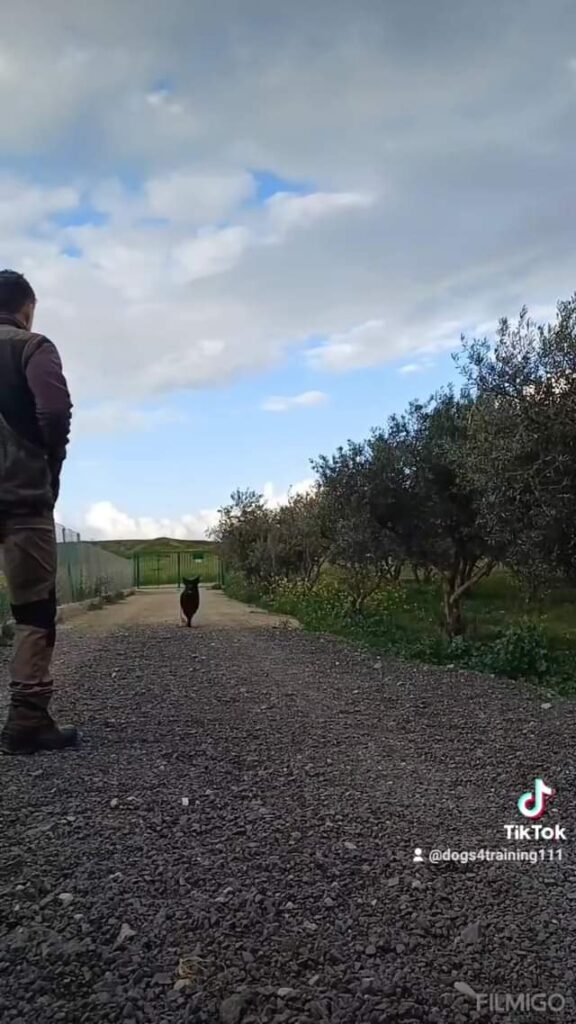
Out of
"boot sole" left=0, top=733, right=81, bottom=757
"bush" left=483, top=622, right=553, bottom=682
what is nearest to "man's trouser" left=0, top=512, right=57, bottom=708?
"boot sole" left=0, top=733, right=81, bottom=757

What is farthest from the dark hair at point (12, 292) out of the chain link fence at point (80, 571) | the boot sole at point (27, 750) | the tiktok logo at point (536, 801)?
the chain link fence at point (80, 571)

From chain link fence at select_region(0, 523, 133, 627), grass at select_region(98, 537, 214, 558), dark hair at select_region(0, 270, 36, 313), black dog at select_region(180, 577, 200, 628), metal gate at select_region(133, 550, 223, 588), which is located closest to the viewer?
dark hair at select_region(0, 270, 36, 313)

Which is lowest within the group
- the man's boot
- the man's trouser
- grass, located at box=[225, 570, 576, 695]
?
grass, located at box=[225, 570, 576, 695]

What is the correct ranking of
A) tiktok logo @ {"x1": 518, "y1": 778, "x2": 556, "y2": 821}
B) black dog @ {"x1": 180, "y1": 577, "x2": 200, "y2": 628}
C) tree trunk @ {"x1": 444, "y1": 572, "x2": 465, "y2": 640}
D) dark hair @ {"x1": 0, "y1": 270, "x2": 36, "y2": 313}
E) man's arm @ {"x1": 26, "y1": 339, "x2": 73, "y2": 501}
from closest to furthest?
tiktok logo @ {"x1": 518, "y1": 778, "x2": 556, "y2": 821}, man's arm @ {"x1": 26, "y1": 339, "x2": 73, "y2": 501}, dark hair @ {"x1": 0, "y1": 270, "x2": 36, "y2": 313}, tree trunk @ {"x1": 444, "y1": 572, "x2": 465, "y2": 640}, black dog @ {"x1": 180, "y1": 577, "x2": 200, "y2": 628}

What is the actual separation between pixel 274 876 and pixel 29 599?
196 cm

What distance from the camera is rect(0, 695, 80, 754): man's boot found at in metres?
3.80

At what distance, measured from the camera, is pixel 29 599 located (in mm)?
3855

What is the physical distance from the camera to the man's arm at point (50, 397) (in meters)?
Result: 3.71

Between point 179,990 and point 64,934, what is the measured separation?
0.39 metres

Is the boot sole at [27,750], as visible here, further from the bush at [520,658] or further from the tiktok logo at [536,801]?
the bush at [520,658]

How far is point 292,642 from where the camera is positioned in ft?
34.8

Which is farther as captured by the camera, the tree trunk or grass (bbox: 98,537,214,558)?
grass (bbox: 98,537,214,558)

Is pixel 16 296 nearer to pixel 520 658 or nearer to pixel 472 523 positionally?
pixel 520 658

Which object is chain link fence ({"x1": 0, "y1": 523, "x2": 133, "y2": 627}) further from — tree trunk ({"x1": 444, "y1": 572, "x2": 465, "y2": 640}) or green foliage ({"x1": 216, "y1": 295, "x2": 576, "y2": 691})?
tree trunk ({"x1": 444, "y1": 572, "x2": 465, "y2": 640})
